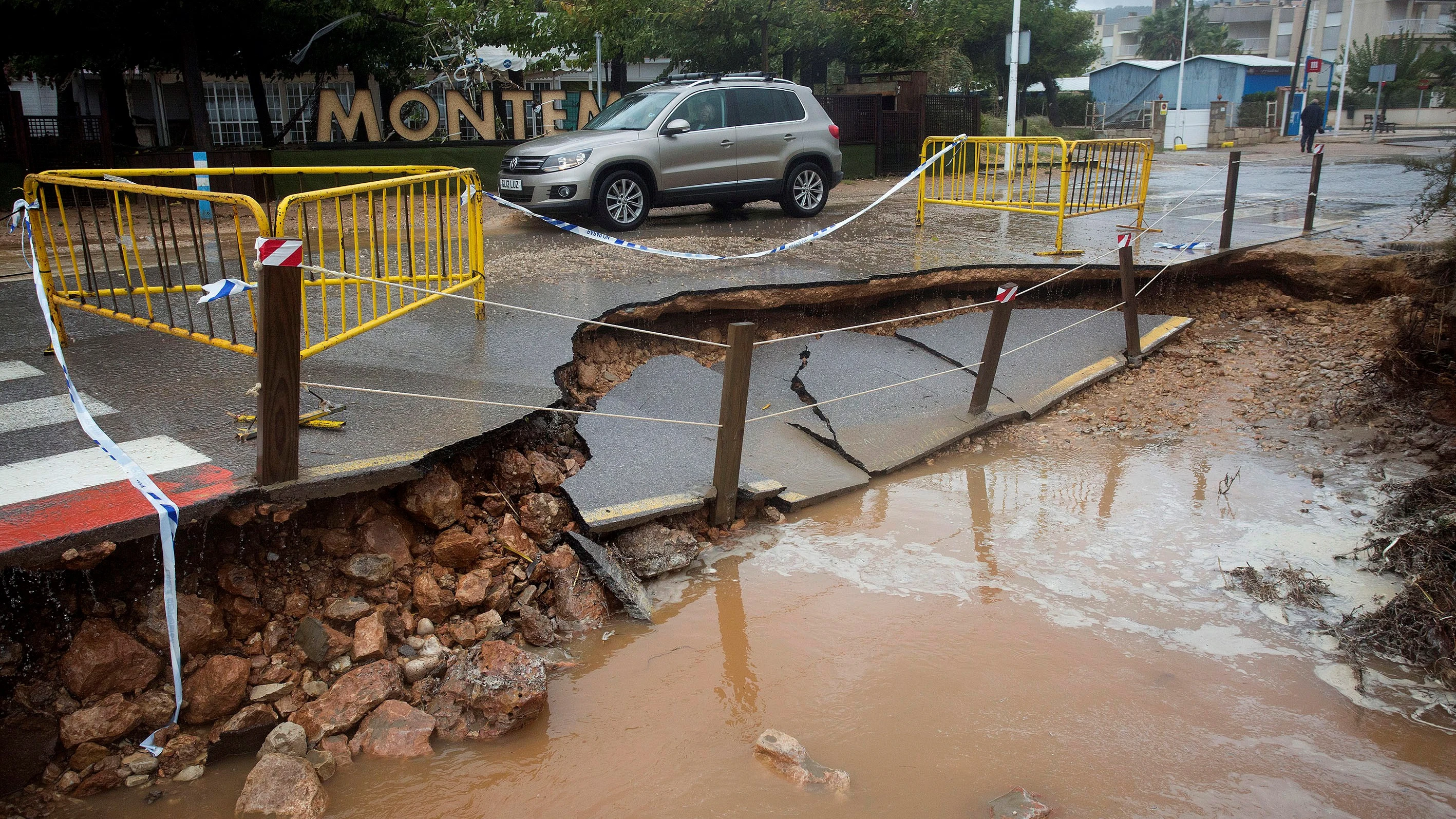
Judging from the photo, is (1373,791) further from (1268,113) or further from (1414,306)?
(1268,113)

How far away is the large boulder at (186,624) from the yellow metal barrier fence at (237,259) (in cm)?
149

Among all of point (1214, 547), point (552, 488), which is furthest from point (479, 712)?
point (1214, 547)

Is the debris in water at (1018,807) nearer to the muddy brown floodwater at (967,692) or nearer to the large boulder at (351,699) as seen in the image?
the muddy brown floodwater at (967,692)

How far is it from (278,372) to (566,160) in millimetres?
7577

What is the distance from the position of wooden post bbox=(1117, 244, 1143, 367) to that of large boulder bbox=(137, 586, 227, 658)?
738cm

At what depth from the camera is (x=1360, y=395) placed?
7.70 metres

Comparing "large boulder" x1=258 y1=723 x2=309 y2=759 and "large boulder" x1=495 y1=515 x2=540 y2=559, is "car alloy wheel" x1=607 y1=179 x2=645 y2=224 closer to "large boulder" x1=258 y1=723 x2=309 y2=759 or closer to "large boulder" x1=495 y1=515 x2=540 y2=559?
"large boulder" x1=495 y1=515 x2=540 y2=559

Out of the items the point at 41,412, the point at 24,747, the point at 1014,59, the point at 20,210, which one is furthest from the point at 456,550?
the point at 1014,59

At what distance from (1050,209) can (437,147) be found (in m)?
11.5

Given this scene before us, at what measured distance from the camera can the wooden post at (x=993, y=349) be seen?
22.6 feet

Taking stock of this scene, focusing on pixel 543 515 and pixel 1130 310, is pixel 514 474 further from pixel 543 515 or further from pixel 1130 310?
pixel 1130 310

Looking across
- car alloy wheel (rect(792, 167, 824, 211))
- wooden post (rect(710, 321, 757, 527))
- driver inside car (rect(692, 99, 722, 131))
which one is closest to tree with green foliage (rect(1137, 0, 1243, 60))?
car alloy wheel (rect(792, 167, 824, 211))

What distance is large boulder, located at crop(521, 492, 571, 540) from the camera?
508 cm

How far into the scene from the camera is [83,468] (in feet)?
13.9
